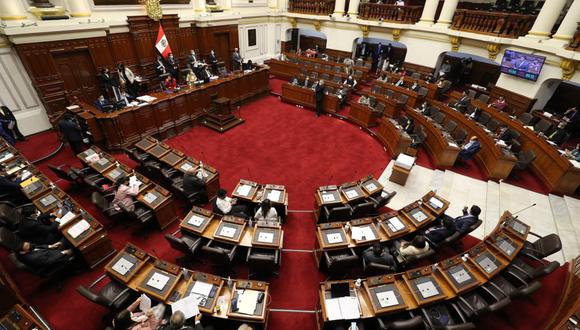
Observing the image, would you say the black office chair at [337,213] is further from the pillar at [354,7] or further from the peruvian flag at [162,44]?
the pillar at [354,7]

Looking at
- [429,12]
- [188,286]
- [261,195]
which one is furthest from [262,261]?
[429,12]

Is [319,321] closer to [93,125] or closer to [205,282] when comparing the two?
[205,282]

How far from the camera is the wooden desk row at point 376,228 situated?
223 inches

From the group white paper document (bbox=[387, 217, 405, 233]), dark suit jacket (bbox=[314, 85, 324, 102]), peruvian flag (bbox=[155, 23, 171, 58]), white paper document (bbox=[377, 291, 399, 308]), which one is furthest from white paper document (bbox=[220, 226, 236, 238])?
peruvian flag (bbox=[155, 23, 171, 58])

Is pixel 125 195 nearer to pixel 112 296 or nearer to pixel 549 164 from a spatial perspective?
pixel 112 296

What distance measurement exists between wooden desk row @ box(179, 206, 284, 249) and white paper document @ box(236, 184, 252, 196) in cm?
95

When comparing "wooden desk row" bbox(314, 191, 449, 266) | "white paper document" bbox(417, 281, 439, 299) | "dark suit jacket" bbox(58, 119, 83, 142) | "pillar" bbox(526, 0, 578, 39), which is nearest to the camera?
"white paper document" bbox(417, 281, 439, 299)

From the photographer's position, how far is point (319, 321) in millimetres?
4754

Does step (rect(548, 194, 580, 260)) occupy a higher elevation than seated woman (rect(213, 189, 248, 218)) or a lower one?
lower

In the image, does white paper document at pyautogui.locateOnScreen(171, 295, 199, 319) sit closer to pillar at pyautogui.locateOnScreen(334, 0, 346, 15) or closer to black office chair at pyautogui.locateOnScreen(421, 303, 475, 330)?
black office chair at pyautogui.locateOnScreen(421, 303, 475, 330)

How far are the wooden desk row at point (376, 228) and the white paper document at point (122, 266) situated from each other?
358cm

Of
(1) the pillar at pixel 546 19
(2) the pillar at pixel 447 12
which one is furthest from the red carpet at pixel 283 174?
(2) the pillar at pixel 447 12

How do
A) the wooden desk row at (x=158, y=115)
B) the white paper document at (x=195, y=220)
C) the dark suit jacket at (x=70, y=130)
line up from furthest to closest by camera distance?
the wooden desk row at (x=158, y=115) → the dark suit jacket at (x=70, y=130) → the white paper document at (x=195, y=220)

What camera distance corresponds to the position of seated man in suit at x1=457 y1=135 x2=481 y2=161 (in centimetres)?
922
